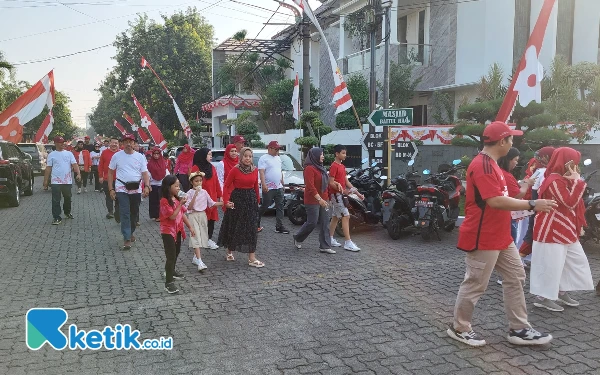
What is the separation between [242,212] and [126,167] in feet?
7.86

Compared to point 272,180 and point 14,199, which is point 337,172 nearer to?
point 272,180

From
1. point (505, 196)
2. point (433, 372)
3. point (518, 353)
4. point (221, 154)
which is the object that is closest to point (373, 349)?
point (433, 372)

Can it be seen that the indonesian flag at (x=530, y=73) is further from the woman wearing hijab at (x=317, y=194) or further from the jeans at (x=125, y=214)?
the jeans at (x=125, y=214)

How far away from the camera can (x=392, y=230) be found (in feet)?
29.6

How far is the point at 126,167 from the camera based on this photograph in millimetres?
8234

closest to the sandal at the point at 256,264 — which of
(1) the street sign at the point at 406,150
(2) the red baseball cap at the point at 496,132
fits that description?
(2) the red baseball cap at the point at 496,132

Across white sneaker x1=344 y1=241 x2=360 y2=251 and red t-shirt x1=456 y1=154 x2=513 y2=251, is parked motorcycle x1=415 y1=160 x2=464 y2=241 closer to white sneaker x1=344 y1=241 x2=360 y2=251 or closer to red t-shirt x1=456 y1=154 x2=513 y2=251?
white sneaker x1=344 y1=241 x2=360 y2=251

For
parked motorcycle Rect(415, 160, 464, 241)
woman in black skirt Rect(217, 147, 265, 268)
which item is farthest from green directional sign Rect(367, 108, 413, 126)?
woman in black skirt Rect(217, 147, 265, 268)

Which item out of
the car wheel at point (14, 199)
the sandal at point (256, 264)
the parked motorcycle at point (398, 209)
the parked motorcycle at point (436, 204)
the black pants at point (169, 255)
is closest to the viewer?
the black pants at point (169, 255)

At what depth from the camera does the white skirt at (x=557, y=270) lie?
4.90 metres

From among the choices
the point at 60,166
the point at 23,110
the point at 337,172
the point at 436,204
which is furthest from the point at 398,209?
the point at 23,110

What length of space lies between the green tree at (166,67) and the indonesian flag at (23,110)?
87.6ft

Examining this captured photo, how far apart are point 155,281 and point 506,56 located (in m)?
15.0

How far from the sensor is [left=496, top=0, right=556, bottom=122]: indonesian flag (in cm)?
778
